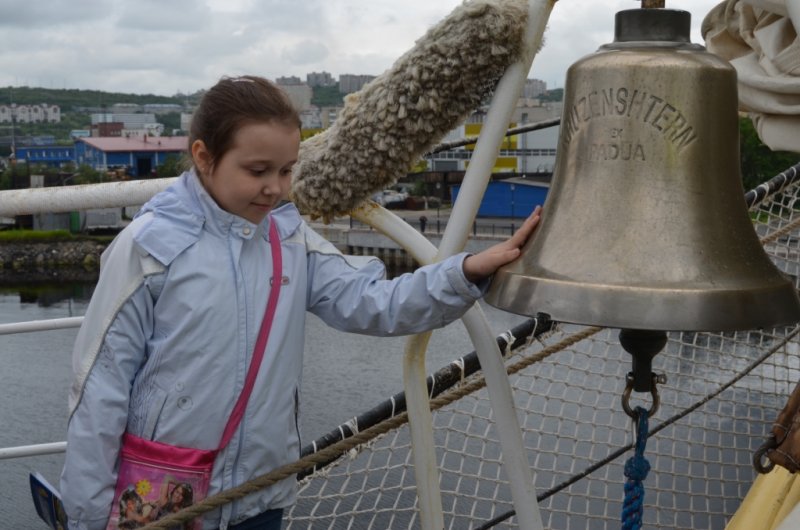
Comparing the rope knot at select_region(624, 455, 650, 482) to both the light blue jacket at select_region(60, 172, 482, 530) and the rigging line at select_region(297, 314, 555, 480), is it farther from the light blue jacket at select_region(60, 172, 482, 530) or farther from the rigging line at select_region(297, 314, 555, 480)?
the rigging line at select_region(297, 314, 555, 480)

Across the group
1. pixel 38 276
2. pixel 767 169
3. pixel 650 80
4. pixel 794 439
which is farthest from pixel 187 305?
pixel 38 276

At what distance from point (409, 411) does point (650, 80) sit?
60 cm

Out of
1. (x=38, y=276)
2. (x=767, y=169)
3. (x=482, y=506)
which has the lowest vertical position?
(x=38, y=276)

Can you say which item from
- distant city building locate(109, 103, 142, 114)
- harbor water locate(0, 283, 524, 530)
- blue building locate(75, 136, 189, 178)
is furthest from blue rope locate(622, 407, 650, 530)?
distant city building locate(109, 103, 142, 114)

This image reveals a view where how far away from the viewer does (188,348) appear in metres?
1.13

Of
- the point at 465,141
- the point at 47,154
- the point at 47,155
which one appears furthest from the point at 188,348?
the point at 47,154

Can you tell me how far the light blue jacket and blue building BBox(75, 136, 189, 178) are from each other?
43.4 metres

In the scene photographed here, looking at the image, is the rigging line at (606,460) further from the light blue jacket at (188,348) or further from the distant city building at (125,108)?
the distant city building at (125,108)

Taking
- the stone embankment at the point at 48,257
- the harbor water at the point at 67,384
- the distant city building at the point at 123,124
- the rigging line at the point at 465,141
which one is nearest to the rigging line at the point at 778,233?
the rigging line at the point at 465,141

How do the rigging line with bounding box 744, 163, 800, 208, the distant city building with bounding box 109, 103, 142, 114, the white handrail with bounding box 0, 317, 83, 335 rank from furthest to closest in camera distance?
the distant city building with bounding box 109, 103, 142, 114 → the rigging line with bounding box 744, 163, 800, 208 → the white handrail with bounding box 0, 317, 83, 335

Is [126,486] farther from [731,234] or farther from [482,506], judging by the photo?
[482,506]

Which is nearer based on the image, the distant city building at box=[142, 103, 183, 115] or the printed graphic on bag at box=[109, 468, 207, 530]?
the printed graphic on bag at box=[109, 468, 207, 530]

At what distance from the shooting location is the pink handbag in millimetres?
1143

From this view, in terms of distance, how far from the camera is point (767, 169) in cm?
1956
